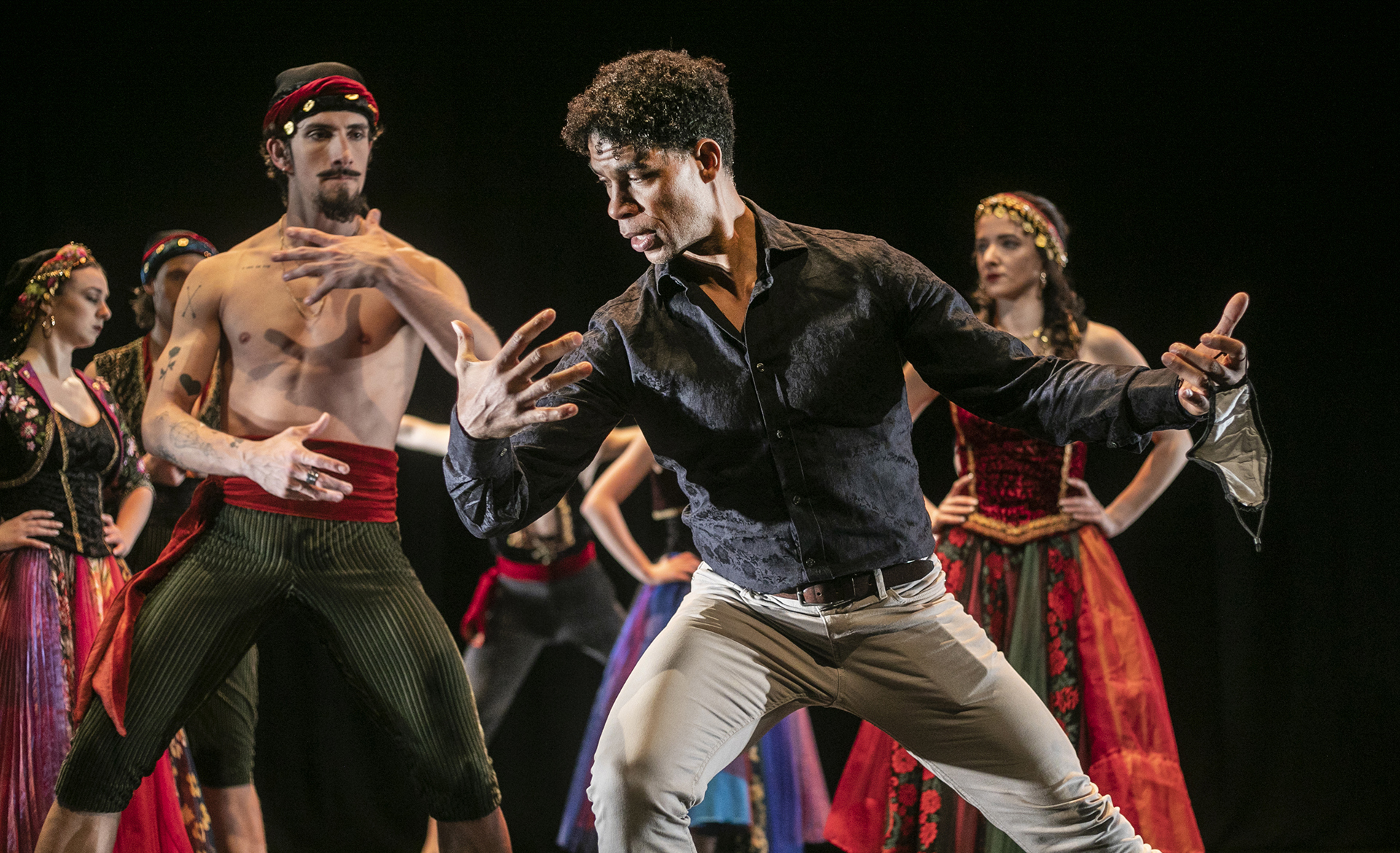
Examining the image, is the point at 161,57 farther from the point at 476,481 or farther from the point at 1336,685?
the point at 1336,685

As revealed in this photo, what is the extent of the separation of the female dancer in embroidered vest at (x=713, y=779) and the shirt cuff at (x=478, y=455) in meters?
1.62

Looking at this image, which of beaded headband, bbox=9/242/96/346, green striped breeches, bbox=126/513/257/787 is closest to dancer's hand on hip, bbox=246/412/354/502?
green striped breeches, bbox=126/513/257/787

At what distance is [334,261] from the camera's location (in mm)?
2311

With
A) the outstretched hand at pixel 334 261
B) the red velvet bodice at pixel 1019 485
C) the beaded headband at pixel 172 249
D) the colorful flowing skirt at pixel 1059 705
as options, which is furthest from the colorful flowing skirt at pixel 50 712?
the red velvet bodice at pixel 1019 485

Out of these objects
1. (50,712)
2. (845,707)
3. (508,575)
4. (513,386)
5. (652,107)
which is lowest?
(50,712)

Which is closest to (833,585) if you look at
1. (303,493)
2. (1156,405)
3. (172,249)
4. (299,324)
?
(1156,405)

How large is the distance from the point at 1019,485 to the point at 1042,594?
327 mm

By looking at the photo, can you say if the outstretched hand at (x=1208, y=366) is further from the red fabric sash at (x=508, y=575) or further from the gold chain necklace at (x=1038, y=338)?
the red fabric sash at (x=508, y=575)

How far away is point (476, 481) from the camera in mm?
1675

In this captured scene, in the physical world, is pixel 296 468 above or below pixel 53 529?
above

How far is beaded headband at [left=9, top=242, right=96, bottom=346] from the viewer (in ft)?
10.8

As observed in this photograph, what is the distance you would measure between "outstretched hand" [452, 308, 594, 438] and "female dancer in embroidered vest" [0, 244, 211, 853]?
174 cm

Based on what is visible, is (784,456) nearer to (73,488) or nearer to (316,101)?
(316,101)

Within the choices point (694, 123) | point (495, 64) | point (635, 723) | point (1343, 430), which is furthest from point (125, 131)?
point (1343, 430)
